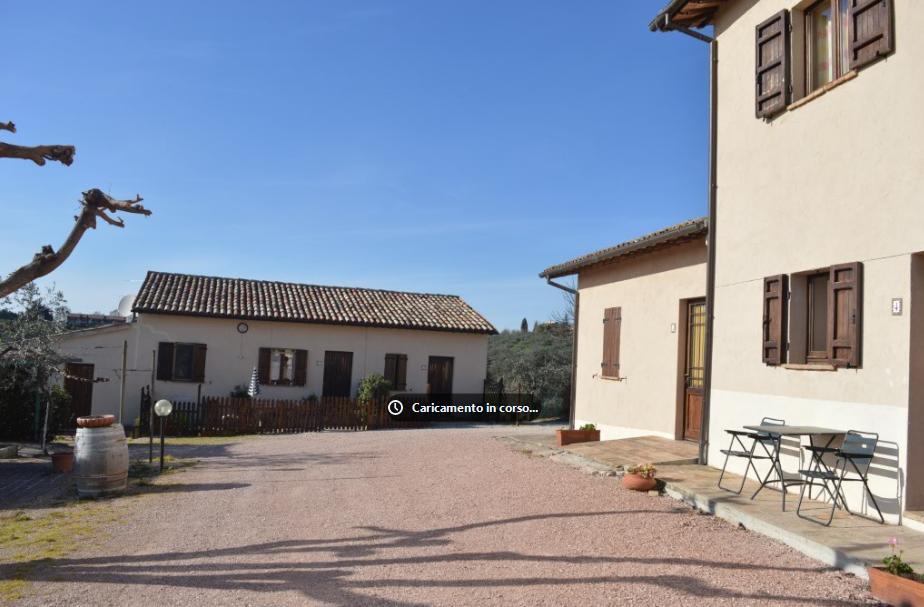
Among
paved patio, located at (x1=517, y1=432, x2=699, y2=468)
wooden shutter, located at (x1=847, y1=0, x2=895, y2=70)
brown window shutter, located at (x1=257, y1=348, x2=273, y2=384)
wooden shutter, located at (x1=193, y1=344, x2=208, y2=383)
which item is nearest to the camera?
wooden shutter, located at (x1=847, y1=0, x2=895, y2=70)

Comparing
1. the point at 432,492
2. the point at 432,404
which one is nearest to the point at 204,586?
the point at 432,492

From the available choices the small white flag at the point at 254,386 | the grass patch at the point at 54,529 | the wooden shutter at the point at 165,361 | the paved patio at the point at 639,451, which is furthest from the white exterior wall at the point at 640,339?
the wooden shutter at the point at 165,361

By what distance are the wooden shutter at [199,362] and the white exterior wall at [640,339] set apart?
38.9 feet

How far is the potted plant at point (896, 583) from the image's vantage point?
432 centimetres

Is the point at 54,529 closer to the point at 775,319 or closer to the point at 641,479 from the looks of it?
the point at 641,479

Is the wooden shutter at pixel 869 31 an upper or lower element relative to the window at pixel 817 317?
upper

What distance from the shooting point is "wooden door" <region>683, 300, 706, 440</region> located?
10.4 m

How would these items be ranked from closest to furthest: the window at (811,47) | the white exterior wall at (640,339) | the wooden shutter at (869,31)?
the wooden shutter at (869,31), the window at (811,47), the white exterior wall at (640,339)

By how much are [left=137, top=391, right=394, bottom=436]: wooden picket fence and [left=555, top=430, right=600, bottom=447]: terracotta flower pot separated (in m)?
9.02

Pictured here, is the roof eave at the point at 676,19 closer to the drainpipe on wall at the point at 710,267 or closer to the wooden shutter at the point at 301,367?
the drainpipe on wall at the point at 710,267

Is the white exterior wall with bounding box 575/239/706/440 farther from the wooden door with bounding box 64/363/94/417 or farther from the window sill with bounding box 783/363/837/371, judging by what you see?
the wooden door with bounding box 64/363/94/417

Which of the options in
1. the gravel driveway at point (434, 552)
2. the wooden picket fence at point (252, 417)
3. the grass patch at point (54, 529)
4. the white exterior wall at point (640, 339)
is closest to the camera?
the gravel driveway at point (434, 552)

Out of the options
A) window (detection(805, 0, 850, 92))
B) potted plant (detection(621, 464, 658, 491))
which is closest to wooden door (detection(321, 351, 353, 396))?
potted plant (detection(621, 464, 658, 491))

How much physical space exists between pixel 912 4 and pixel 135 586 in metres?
7.59
